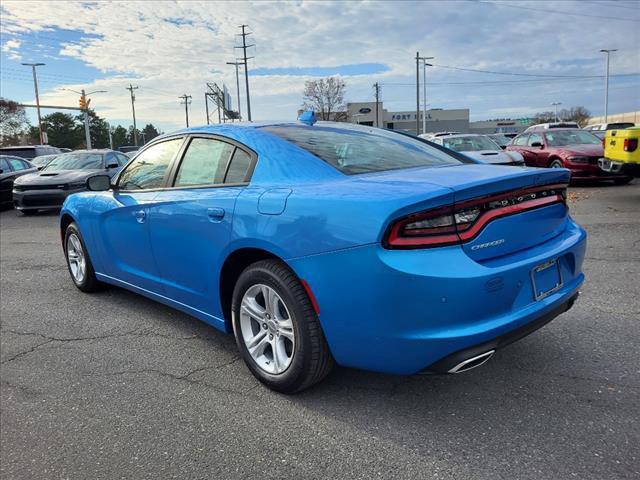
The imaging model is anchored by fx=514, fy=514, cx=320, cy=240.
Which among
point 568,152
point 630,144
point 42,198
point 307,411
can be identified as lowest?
point 307,411

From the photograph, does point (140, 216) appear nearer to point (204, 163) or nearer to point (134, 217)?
point (134, 217)

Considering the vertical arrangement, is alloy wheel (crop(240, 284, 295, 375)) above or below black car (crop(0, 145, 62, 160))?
below

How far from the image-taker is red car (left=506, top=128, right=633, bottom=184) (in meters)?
12.5

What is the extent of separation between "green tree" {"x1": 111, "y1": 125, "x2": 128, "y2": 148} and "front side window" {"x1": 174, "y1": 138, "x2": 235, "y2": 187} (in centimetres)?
13121

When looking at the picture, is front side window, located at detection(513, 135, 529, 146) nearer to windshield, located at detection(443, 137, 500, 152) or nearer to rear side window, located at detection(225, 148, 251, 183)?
windshield, located at detection(443, 137, 500, 152)

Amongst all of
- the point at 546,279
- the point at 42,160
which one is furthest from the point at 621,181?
the point at 42,160

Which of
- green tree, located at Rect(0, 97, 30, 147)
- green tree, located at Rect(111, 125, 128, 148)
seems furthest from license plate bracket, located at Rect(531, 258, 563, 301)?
green tree, located at Rect(111, 125, 128, 148)

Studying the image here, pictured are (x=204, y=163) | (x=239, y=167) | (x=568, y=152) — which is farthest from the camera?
(x=568, y=152)

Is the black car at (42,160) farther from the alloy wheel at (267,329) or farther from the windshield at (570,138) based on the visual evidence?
the alloy wheel at (267,329)

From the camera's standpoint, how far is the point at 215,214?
10.2ft

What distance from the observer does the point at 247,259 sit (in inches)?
120

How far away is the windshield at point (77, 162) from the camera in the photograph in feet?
42.7

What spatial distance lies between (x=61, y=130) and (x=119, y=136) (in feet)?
125

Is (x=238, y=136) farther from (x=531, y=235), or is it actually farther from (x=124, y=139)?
(x=124, y=139)
